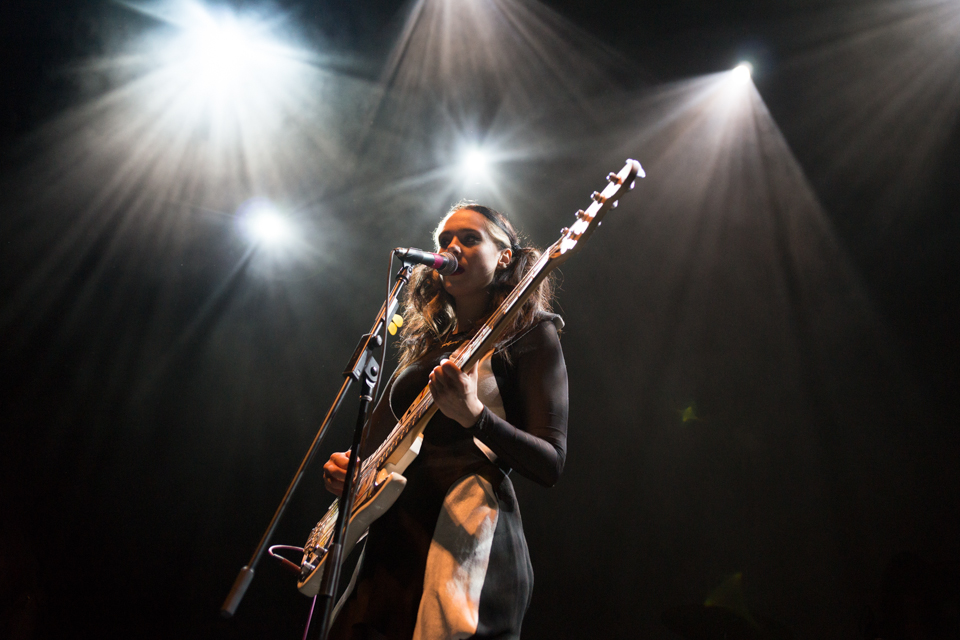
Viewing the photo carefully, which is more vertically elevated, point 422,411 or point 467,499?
point 422,411

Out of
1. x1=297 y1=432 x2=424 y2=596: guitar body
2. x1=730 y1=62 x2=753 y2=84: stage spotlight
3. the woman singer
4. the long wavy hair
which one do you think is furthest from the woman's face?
x1=730 y1=62 x2=753 y2=84: stage spotlight

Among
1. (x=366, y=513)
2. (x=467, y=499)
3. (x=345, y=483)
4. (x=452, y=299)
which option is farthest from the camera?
(x=452, y=299)

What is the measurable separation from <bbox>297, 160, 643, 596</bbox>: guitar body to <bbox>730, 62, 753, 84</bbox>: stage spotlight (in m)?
2.78

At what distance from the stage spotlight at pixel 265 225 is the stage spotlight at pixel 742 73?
3.48 metres

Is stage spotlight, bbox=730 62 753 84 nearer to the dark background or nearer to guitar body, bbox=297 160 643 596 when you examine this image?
the dark background

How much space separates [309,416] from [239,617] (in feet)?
4.31

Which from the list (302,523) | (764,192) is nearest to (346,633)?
(302,523)

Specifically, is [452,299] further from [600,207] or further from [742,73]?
[742,73]

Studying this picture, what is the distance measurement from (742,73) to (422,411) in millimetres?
3523

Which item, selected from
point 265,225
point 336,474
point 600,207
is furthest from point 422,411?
point 265,225

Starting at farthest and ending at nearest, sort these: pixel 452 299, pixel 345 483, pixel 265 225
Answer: pixel 265 225, pixel 452 299, pixel 345 483

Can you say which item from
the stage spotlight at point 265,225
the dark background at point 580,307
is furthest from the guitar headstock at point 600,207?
the stage spotlight at point 265,225

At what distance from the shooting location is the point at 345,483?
116 cm

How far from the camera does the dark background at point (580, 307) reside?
3027 mm
